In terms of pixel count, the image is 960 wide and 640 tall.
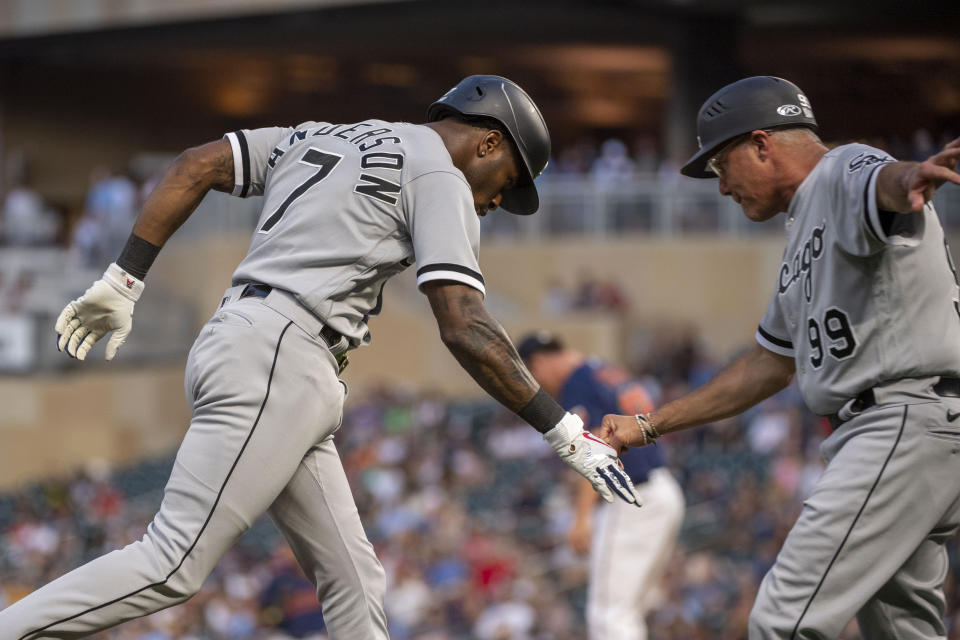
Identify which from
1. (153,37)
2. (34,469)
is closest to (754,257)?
(34,469)

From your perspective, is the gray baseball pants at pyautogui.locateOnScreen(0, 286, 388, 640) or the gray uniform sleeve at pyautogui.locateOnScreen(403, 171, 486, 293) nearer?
the gray baseball pants at pyautogui.locateOnScreen(0, 286, 388, 640)

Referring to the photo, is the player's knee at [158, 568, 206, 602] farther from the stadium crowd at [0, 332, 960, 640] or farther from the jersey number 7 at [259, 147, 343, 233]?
the stadium crowd at [0, 332, 960, 640]

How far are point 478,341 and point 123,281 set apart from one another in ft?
3.81

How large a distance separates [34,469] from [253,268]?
1467cm

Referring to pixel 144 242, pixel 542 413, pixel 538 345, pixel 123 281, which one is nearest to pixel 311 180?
pixel 144 242

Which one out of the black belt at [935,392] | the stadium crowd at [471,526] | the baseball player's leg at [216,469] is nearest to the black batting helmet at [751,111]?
the black belt at [935,392]

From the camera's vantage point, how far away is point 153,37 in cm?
2438

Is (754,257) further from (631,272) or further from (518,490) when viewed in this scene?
(518,490)

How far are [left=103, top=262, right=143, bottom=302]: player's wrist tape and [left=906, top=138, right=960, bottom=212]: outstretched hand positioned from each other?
2232 mm

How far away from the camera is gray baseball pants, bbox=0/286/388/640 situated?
3.43 metres

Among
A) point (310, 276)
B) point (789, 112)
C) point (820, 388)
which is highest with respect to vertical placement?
point (789, 112)

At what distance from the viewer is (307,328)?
3715mm

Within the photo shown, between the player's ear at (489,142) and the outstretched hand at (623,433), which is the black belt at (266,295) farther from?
the outstretched hand at (623,433)

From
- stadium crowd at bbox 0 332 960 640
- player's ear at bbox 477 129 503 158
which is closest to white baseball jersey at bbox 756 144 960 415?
player's ear at bbox 477 129 503 158
